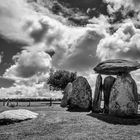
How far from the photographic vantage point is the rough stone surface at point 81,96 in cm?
2331

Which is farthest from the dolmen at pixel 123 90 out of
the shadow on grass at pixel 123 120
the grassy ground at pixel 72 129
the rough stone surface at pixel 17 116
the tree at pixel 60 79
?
the tree at pixel 60 79

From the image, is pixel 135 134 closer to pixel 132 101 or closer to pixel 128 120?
pixel 128 120

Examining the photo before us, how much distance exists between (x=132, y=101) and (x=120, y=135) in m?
6.20

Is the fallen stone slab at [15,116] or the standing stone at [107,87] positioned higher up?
the standing stone at [107,87]

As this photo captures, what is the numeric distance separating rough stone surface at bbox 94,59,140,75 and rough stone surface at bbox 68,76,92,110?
3.87 meters

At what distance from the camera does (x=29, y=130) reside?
14.1 meters

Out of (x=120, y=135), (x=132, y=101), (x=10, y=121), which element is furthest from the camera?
(x=132, y=101)

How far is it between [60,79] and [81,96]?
115ft

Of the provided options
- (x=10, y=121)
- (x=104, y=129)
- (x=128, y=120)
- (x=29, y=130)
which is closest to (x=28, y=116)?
(x=10, y=121)

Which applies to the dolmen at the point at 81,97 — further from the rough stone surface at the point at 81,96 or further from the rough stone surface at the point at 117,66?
the rough stone surface at the point at 117,66

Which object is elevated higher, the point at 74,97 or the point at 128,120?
the point at 74,97

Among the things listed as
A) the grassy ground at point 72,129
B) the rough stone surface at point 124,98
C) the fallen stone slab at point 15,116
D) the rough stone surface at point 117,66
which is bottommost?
the grassy ground at point 72,129

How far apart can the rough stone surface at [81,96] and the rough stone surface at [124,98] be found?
180 inches

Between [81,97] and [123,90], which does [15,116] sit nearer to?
[81,97]
